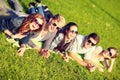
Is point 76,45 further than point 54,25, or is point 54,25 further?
point 76,45

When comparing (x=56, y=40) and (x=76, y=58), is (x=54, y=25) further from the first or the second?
(x=76, y=58)

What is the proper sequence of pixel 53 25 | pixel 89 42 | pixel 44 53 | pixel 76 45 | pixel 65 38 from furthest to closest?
pixel 89 42 < pixel 76 45 < pixel 65 38 < pixel 53 25 < pixel 44 53

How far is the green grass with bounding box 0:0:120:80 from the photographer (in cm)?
814

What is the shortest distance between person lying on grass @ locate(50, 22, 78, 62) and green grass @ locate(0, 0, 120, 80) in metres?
0.28

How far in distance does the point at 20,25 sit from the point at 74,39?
80.8 inches

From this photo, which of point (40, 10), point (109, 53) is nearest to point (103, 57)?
point (109, 53)

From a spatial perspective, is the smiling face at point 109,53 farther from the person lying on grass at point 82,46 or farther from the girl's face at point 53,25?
the girl's face at point 53,25

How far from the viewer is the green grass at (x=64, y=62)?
814cm

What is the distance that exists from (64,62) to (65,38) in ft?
2.67

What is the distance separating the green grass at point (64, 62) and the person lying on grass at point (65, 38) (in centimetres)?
28

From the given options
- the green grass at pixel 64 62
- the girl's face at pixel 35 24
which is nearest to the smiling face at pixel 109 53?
the green grass at pixel 64 62

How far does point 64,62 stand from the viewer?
383 inches

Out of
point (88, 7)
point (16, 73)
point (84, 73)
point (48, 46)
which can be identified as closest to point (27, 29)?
point (48, 46)

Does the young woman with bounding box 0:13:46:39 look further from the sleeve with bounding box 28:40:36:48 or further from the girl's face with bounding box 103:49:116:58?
the girl's face with bounding box 103:49:116:58
